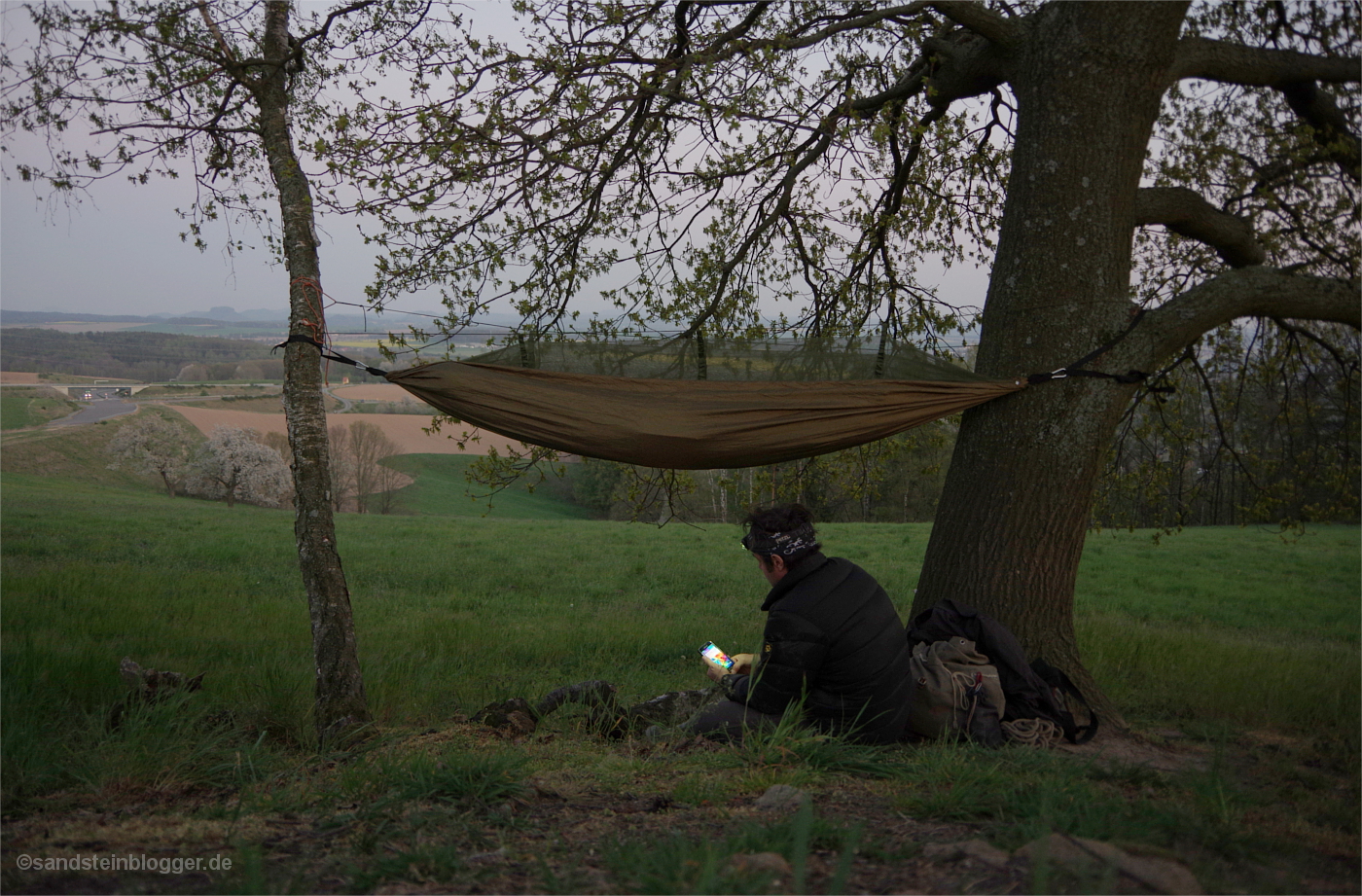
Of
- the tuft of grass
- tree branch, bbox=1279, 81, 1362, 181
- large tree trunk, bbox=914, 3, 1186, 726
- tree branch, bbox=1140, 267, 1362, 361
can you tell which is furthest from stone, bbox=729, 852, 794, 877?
tree branch, bbox=1279, 81, 1362, 181

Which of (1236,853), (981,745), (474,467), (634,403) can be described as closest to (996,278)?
(634,403)

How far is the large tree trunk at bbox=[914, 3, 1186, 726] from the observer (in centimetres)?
412

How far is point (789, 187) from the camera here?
5512 millimetres

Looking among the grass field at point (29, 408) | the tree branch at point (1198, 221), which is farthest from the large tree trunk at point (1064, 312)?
the grass field at point (29, 408)

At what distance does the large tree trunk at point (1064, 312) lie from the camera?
412 centimetres

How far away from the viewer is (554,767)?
11.0ft

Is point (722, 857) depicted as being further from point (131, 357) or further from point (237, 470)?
point (131, 357)

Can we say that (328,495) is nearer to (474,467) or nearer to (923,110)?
(474,467)

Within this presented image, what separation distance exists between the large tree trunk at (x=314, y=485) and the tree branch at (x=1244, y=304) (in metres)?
4.35

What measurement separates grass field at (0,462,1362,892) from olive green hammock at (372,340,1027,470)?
152 centimetres

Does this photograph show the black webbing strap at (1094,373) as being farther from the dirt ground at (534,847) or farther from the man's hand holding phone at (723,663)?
the dirt ground at (534,847)

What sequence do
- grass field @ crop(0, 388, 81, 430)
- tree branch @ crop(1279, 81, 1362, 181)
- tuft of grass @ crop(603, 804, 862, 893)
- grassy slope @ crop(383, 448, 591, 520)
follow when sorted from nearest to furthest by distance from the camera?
tuft of grass @ crop(603, 804, 862, 893) < tree branch @ crop(1279, 81, 1362, 181) < grassy slope @ crop(383, 448, 591, 520) < grass field @ crop(0, 388, 81, 430)

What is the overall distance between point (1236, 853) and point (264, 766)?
10.9ft

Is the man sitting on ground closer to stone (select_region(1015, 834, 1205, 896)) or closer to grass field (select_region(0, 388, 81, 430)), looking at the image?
stone (select_region(1015, 834, 1205, 896))
